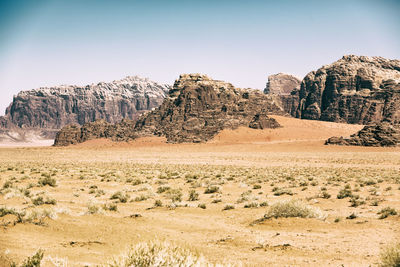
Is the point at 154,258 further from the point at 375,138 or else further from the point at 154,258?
the point at 375,138

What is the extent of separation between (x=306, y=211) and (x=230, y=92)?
409 ft

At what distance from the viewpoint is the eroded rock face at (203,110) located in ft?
380

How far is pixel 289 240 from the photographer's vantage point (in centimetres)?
841

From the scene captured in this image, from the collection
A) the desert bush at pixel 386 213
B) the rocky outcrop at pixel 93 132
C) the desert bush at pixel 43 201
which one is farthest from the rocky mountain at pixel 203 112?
the desert bush at pixel 386 213

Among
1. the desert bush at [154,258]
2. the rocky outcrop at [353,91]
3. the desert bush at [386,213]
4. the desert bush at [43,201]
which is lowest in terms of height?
the desert bush at [43,201]

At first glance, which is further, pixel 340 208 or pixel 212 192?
pixel 212 192

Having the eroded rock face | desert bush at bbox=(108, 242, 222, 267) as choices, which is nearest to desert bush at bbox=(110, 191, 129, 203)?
desert bush at bbox=(108, 242, 222, 267)

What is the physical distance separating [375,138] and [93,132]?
107 metres

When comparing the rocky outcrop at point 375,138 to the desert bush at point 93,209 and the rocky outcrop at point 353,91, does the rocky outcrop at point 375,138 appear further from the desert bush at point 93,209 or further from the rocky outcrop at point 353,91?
the desert bush at point 93,209

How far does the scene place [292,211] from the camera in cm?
1081

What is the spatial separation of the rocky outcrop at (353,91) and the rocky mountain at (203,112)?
34.4m

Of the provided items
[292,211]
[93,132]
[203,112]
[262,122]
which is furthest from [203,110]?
[292,211]

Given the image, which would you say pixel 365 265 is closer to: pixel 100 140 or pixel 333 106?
pixel 100 140

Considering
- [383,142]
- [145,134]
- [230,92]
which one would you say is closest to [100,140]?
[145,134]
